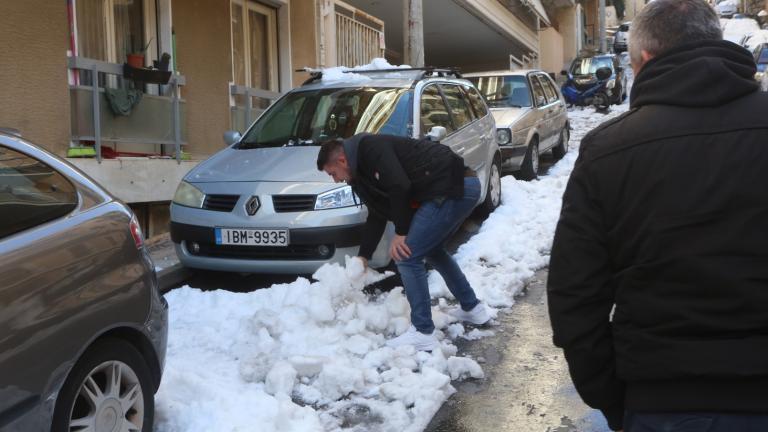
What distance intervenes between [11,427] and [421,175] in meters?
2.66

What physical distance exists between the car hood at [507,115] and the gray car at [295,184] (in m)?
3.33

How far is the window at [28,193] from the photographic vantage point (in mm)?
2811

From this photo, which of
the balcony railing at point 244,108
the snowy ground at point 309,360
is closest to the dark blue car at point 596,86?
the balcony railing at point 244,108

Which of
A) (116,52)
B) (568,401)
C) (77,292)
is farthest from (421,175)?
(116,52)

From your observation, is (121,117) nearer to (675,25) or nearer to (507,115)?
(507,115)

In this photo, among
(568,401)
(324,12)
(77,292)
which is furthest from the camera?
(324,12)

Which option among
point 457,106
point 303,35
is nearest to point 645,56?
point 457,106

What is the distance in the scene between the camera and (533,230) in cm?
790

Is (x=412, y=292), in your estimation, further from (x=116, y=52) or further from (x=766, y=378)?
(x=116, y=52)

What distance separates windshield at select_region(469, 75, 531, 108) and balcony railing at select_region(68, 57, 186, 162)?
16.1 ft

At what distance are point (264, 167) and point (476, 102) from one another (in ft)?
10.8

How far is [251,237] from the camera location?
564 cm

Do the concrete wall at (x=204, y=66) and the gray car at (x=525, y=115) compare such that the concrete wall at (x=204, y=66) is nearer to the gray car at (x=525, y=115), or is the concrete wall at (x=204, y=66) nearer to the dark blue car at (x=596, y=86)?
the gray car at (x=525, y=115)

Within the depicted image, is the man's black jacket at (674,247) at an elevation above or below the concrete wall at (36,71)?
below
